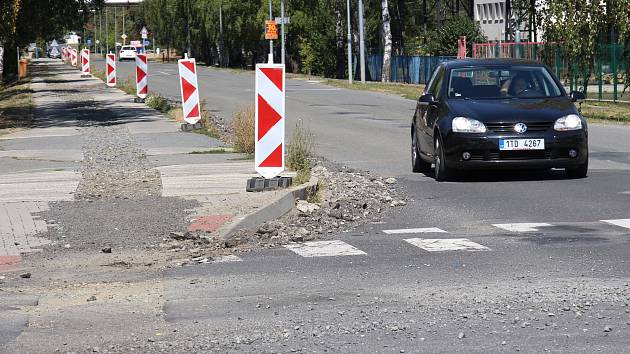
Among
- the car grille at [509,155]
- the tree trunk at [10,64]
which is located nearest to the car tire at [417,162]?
the car grille at [509,155]

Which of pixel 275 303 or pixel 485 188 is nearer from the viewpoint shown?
pixel 275 303

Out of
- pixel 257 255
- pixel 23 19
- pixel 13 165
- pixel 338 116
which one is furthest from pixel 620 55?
pixel 257 255

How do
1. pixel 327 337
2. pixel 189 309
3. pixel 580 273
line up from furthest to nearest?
pixel 580 273 < pixel 189 309 < pixel 327 337

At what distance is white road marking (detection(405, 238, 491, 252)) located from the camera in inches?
399

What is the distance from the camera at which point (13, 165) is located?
18.5 meters

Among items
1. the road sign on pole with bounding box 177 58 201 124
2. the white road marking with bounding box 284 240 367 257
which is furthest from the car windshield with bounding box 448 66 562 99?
the road sign on pole with bounding box 177 58 201 124

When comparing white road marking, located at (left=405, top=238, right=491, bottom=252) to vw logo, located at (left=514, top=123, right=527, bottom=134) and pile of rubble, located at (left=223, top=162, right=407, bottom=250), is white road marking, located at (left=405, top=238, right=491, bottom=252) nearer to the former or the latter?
pile of rubble, located at (left=223, top=162, right=407, bottom=250)

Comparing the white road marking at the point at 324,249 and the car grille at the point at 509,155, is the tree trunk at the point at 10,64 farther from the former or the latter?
the white road marking at the point at 324,249

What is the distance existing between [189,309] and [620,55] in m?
34.6

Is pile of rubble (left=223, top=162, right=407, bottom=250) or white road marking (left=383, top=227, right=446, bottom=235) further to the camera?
white road marking (left=383, top=227, right=446, bottom=235)

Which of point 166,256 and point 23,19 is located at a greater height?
point 23,19

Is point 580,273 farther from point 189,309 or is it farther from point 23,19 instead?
point 23,19

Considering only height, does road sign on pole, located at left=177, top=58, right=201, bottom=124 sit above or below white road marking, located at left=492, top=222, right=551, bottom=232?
above

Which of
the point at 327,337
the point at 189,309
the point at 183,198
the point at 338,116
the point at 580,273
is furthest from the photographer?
the point at 338,116
